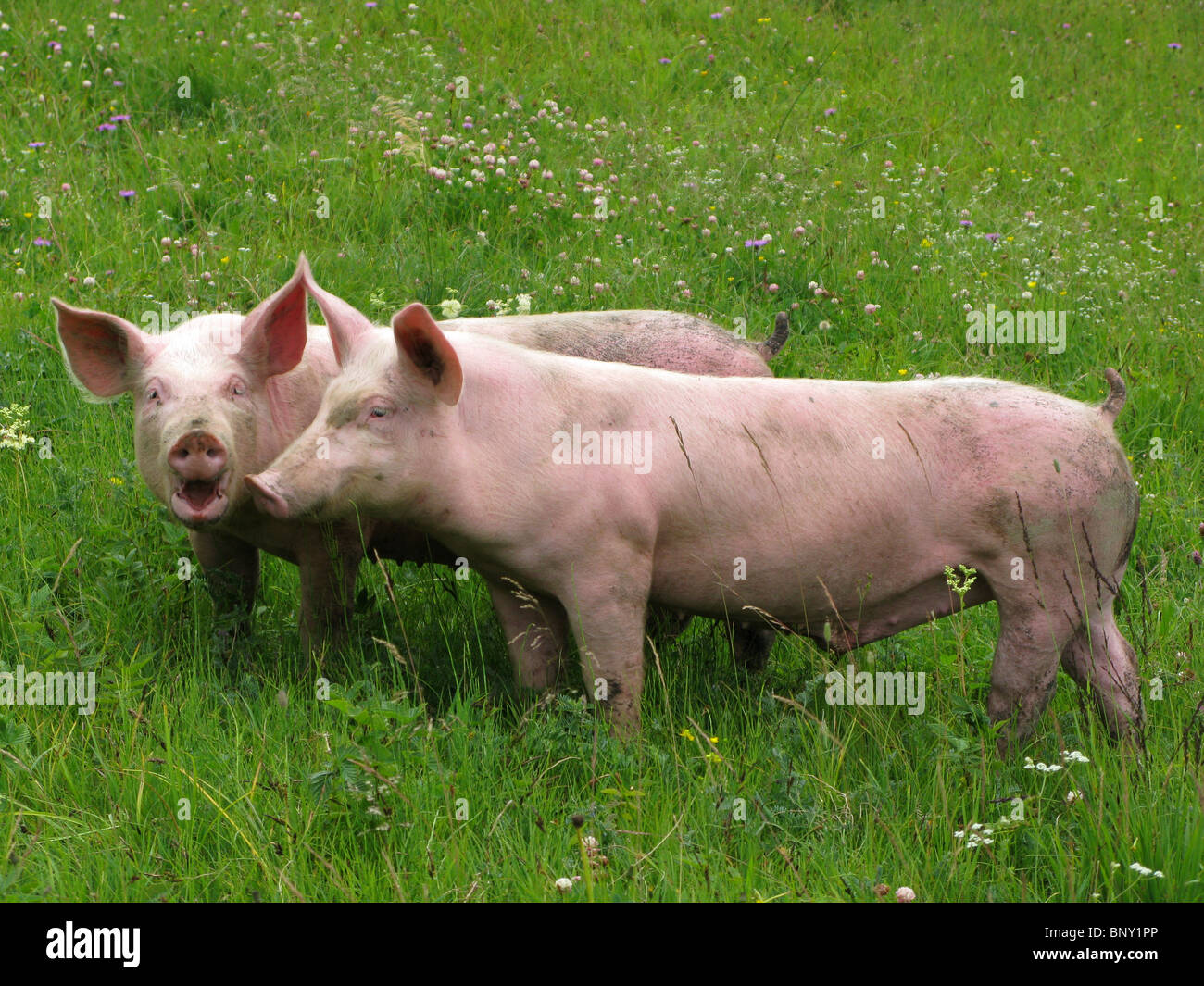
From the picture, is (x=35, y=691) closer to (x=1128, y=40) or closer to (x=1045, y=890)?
(x=1045, y=890)

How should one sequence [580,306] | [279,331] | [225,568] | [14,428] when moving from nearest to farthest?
[279,331]
[225,568]
[14,428]
[580,306]

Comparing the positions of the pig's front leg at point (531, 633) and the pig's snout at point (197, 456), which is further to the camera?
the pig's front leg at point (531, 633)

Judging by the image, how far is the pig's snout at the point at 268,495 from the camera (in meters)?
3.72

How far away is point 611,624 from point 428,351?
1.00 meters

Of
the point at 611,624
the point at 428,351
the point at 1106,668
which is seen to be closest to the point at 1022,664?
the point at 1106,668

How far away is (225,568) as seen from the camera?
4.81m

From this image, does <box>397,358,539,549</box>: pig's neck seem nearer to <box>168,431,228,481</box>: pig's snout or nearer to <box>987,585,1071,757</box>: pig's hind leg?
<box>168,431,228,481</box>: pig's snout

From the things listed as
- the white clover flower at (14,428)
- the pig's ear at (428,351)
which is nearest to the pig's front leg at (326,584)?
the pig's ear at (428,351)

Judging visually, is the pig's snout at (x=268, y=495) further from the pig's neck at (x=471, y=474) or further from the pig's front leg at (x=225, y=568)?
the pig's front leg at (x=225, y=568)

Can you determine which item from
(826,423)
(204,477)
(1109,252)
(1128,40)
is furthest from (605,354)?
(1128,40)

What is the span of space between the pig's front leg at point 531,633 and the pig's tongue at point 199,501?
2.90 ft

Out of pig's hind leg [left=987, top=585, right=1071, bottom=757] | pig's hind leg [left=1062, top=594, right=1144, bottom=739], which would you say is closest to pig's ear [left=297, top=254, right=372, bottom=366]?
pig's hind leg [left=987, top=585, right=1071, bottom=757]

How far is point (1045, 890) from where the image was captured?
135 inches

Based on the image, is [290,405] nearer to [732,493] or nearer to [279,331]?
[279,331]
